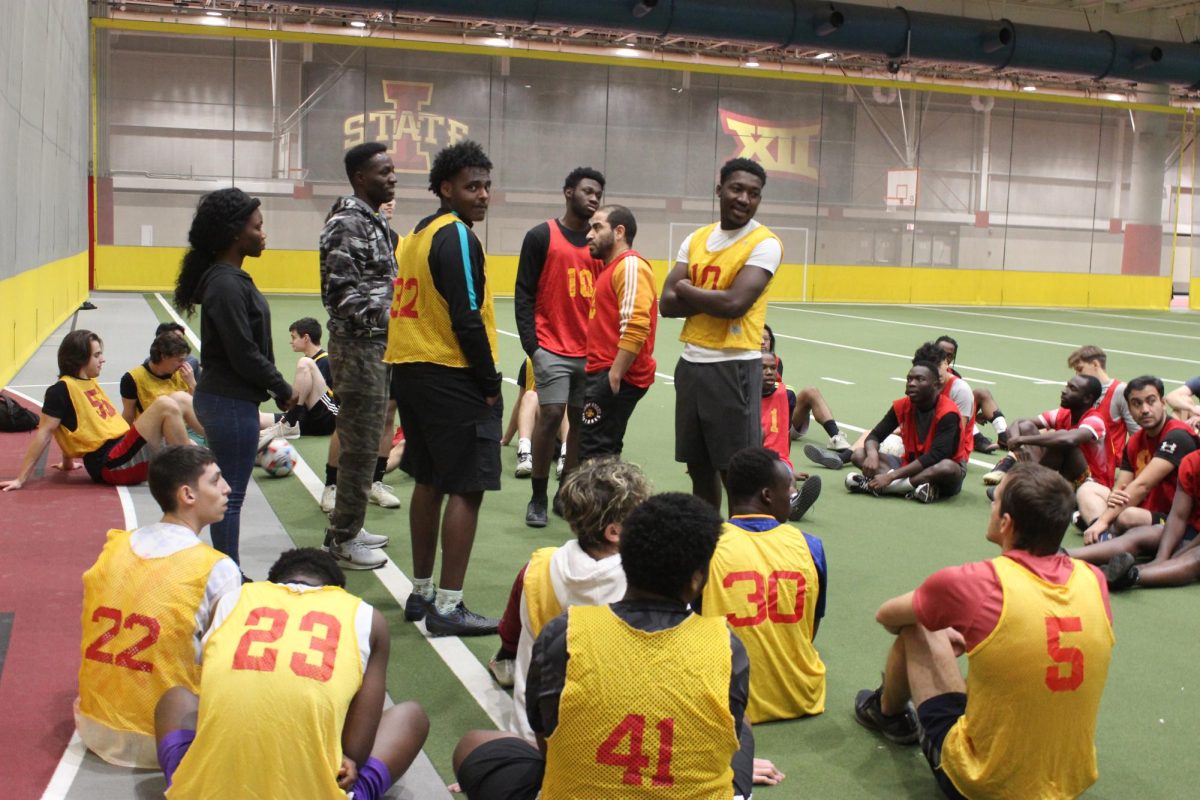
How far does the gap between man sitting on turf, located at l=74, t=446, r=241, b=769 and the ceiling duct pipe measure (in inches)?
861

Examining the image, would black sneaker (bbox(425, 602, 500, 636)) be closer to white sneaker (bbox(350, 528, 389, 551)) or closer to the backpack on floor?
white sneaker (bbox(350, 528, 389, 551))

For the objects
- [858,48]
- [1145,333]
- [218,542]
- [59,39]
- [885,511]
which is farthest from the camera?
[858,48]

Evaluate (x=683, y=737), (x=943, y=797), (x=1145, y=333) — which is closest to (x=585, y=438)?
(x=943, y=797)

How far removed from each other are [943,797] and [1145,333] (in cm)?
2368

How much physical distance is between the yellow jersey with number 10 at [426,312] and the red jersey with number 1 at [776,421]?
144 inches

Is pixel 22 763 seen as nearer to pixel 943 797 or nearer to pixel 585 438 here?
pixel 943 797

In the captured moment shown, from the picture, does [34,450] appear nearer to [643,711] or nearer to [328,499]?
[328,499]

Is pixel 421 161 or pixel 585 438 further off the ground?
pixel 421 161

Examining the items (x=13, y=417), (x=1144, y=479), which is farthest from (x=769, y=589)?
(x=13, y=417)

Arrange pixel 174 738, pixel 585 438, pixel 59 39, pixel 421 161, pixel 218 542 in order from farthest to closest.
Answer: pixel 421 161 < pixel 59 39 < pixel 585 438 < pixel 218 542 < pixel 174 738

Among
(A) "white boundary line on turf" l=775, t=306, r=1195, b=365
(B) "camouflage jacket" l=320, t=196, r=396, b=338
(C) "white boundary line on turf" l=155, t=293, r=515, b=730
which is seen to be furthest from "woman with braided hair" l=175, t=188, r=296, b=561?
(A) "white boundary line on turf" l=775, t=306, r=1195, b=365

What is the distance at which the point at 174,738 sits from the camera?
365cm

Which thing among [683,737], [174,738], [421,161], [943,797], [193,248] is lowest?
[943,797]

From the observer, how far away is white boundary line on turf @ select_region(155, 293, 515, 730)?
4738 mm
